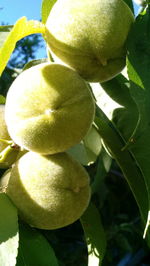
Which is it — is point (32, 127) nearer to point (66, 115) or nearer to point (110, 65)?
point (66, 115)

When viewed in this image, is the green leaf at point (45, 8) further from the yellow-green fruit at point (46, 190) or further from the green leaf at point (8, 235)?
the green leaf at point (8, 235)

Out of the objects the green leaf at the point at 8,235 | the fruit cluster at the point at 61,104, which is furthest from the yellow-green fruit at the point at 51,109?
the green leaf at the point at 8,235

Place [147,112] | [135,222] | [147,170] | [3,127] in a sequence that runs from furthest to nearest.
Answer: [135,222] → [3,127] → [147,170] → [147,112]

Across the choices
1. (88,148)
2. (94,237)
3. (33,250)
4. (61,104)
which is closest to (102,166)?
(88,148)

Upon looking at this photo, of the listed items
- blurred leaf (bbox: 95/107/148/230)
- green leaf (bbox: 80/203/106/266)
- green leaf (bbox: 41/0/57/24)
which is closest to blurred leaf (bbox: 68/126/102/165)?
blurred leaf (bbox: 95/107/148/230)

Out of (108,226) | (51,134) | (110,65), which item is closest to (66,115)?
(51,134)

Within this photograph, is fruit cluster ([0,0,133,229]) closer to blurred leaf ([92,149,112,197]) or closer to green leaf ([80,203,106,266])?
green leaf ([80,203,106,266])
